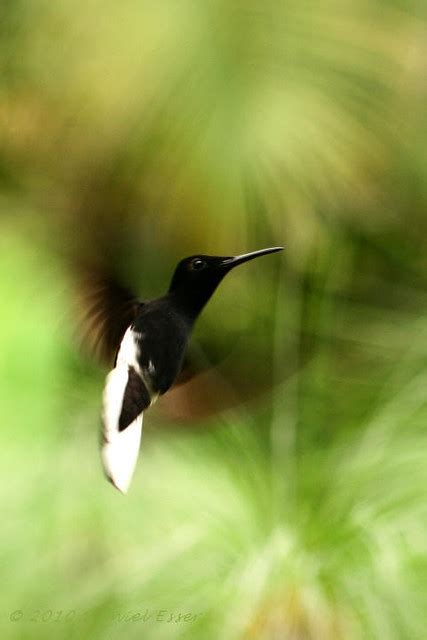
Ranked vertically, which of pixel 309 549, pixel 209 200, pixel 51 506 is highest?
pixel 209 200

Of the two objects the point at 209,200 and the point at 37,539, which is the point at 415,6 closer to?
the point at 209,200

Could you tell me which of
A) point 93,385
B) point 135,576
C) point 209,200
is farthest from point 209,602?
point 209,200

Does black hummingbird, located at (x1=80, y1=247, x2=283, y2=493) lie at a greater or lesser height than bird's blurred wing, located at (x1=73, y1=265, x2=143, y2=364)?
lesser

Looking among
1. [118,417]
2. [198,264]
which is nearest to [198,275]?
[198,264]

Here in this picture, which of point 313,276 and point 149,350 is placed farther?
point 313,276

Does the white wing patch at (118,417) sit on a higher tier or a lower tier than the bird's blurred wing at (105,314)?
lower

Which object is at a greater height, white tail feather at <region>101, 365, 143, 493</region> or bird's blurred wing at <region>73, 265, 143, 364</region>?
bird's blurred wing at <region>73, 265, 143, 364</region>
